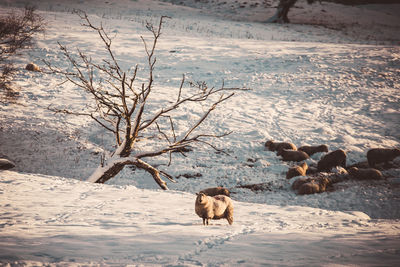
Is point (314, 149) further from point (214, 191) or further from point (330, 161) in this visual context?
point (214, 191)

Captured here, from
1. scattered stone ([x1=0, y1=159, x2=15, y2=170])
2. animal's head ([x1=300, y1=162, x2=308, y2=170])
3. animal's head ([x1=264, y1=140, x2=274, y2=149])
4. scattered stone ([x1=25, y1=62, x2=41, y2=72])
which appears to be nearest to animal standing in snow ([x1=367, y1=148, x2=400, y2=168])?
animal's head ([x1=300, y1=162, x2=308, y2=170])

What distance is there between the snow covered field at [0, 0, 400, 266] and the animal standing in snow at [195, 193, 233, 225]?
14cm

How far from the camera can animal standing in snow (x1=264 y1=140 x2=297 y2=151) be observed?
9125mm

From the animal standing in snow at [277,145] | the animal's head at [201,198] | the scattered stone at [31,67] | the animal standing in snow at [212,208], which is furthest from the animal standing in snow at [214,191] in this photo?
the scattered stone at [31,67]

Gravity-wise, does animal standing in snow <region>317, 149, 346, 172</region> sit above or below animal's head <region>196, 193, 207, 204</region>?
below

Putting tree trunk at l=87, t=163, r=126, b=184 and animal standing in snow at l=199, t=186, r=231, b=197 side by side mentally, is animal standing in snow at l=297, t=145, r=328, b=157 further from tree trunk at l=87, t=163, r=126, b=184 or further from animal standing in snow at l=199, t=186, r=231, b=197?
tree trunk at l=87, t=163, r=126, b=184

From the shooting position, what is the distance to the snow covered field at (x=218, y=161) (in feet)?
9.19

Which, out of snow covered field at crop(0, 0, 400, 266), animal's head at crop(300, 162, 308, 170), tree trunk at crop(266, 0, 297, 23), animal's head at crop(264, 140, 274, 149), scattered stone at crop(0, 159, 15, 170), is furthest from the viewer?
tree trunk at crop(266, 0, 297, 23)

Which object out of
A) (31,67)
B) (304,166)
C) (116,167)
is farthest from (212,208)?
(31,67)

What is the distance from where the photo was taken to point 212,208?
372 centimetres

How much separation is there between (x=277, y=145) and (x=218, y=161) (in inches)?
83.8

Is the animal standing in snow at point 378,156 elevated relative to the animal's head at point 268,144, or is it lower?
elevated

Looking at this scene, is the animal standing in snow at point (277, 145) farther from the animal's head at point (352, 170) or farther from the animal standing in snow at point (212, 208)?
the animal standing in snow at point (212, 208)

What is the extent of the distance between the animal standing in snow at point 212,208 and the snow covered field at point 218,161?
0.14 m
